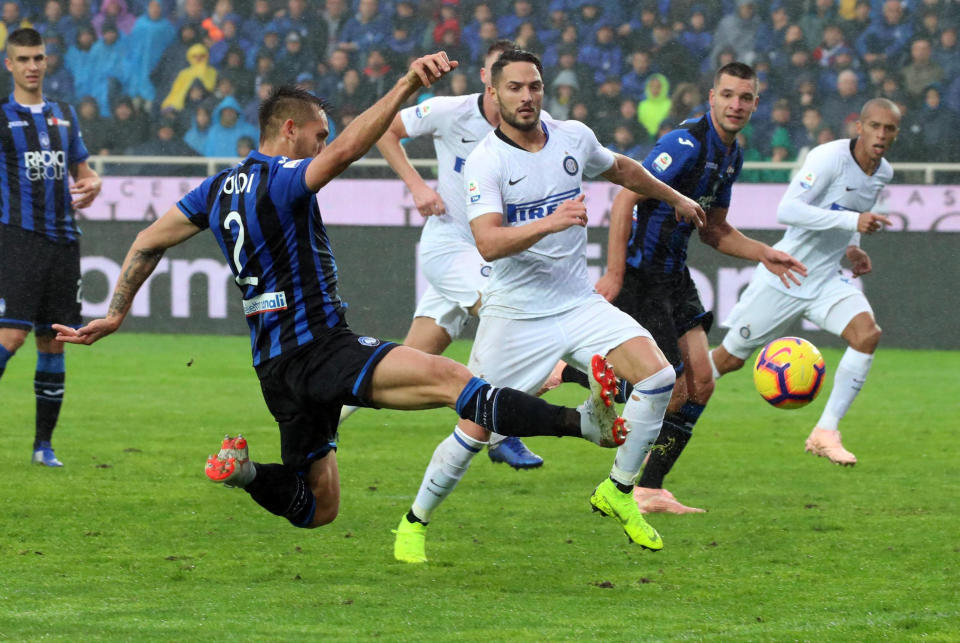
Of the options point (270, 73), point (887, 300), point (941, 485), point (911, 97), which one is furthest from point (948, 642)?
point (270, 73)

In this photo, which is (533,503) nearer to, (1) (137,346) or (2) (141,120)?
(1) (137,346)

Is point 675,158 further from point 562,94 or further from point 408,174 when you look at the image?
point 562,94

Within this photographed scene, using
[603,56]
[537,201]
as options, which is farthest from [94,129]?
[537,201]

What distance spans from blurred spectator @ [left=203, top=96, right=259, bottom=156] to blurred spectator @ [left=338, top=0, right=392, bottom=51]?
1.70 m

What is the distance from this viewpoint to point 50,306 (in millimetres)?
7820

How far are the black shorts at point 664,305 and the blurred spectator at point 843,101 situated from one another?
9952 millimetres

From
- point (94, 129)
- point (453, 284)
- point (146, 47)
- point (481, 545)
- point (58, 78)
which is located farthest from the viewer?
point (58, 78)

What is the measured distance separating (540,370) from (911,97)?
1202 cm

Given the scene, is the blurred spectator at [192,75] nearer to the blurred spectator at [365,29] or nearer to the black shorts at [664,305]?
the blurred spectator at [365,29]

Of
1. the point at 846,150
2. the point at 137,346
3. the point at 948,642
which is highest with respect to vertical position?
the point at 846,150

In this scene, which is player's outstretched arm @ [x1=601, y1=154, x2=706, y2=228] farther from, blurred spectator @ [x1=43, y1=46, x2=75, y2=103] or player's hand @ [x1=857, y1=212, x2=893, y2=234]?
blurred spectator @ [x1=43, y1=46, x2=75, y2=103]

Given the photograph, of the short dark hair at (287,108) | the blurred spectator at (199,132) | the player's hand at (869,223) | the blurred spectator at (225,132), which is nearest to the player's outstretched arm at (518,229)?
the short dark hair at (287,108)

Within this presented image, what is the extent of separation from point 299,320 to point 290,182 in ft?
1.66

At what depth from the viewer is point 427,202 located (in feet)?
25.0
